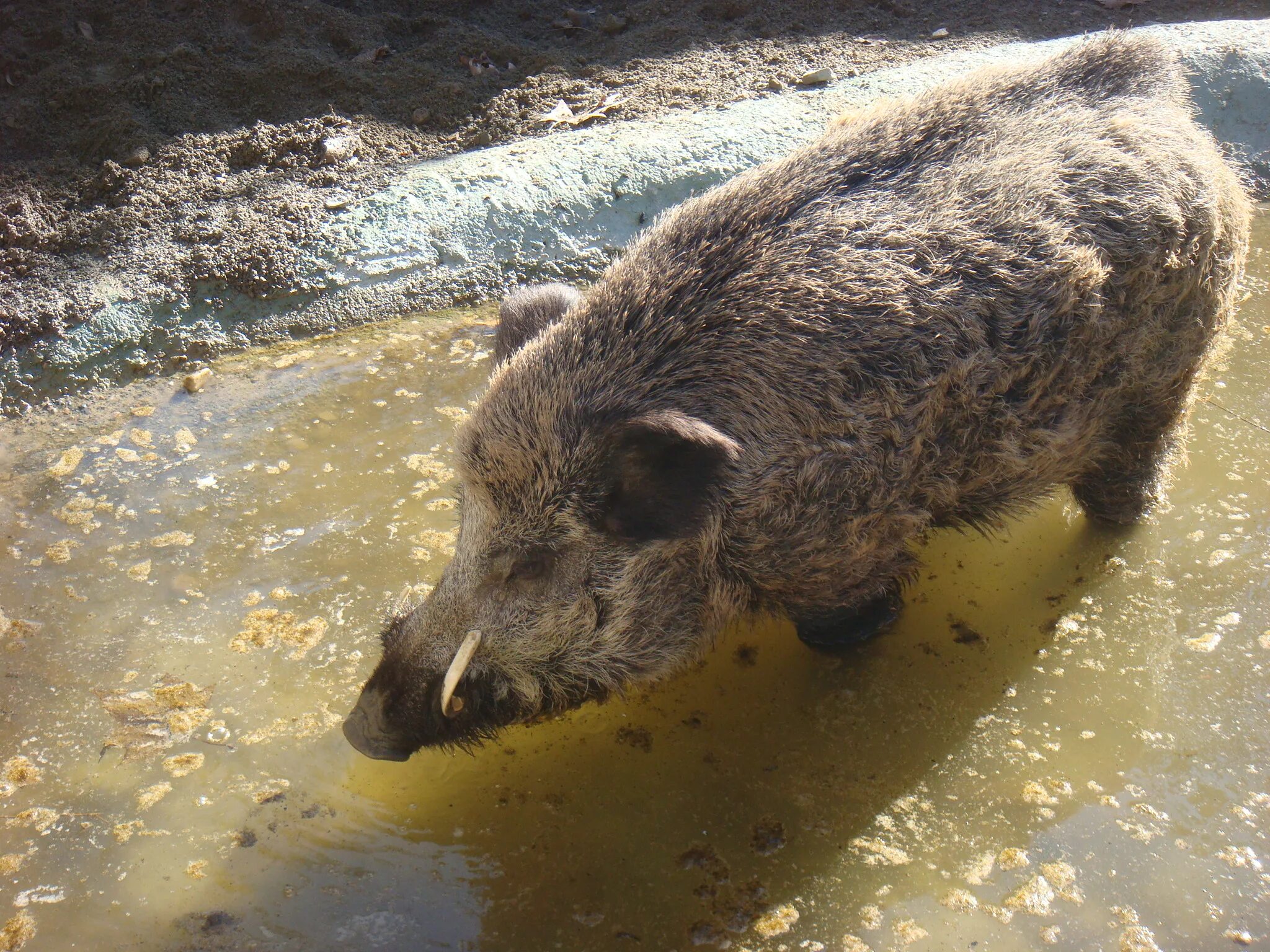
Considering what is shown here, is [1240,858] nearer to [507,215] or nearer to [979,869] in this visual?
[979,869]

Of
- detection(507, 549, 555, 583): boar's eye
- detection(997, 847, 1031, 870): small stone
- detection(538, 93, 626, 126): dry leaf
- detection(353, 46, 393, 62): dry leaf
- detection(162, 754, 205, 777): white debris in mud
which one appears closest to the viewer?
detection(997, 847, 1031, 870): small stone

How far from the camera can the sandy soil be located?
183 inches

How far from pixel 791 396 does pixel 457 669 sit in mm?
1128

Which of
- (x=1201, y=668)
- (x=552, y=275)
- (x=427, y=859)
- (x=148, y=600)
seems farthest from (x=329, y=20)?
(x=1201, y=668)

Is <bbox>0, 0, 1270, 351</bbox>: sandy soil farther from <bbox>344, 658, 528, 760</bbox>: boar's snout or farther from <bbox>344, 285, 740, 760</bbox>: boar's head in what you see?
<bbox>344, 658, 528, 760</bbox>: boar's snout

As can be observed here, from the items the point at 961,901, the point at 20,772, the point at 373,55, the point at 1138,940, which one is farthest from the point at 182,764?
the point at 373,55

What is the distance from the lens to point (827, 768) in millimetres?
2875

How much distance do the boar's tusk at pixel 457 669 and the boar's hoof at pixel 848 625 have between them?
3.24 ft

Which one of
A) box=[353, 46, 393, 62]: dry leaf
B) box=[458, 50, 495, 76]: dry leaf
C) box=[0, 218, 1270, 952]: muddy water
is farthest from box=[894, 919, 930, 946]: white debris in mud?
box=[353, 46, 393, 62]: dry leaf

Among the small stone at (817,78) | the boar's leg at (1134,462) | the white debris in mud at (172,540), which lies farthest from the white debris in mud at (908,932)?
the small stone at (817,78)

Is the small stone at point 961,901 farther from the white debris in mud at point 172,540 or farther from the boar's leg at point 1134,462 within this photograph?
the white debris in mud at point 172,540

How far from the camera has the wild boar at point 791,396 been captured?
104 inches

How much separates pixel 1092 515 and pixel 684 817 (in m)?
1.95

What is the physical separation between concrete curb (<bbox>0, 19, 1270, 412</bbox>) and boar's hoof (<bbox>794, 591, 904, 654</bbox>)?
2483mm
